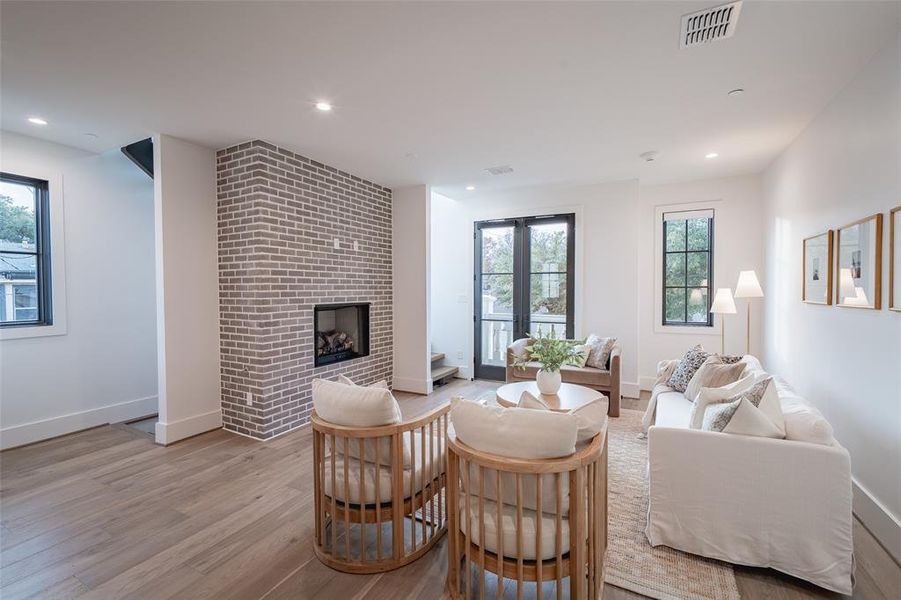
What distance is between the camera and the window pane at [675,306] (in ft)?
17.1

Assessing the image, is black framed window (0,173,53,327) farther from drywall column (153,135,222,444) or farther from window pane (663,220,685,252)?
window pane (663,220,685,252)

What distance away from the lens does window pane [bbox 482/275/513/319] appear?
5777mm

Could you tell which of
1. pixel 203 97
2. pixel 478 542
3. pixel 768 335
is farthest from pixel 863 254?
pixel 203 97

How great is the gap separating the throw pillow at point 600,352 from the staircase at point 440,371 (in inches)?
79.5

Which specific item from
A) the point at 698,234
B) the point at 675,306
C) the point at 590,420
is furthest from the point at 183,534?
the point at 698,234

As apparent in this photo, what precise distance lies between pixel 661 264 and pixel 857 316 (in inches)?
111

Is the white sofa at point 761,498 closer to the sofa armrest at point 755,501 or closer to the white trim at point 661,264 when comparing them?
the sofa armrest at point 755,501

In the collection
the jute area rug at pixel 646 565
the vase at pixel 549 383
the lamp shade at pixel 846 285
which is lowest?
the jute area rug at pixel 646 565

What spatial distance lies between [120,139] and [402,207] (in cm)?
291

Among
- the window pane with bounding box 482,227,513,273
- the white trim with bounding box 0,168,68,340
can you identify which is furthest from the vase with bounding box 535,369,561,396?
the white trim with bounding box 0,168,68,340

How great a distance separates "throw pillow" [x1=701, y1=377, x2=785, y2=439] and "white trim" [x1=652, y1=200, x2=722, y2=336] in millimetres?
3129

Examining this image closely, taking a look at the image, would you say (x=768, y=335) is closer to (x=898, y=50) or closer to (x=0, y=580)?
(x=898, y=50)

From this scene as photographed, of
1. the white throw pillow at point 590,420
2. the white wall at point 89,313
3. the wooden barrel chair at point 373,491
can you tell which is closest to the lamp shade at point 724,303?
the white throw pillow at point 590,420

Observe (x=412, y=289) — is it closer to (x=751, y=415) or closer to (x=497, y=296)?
(x=497, y=296)
